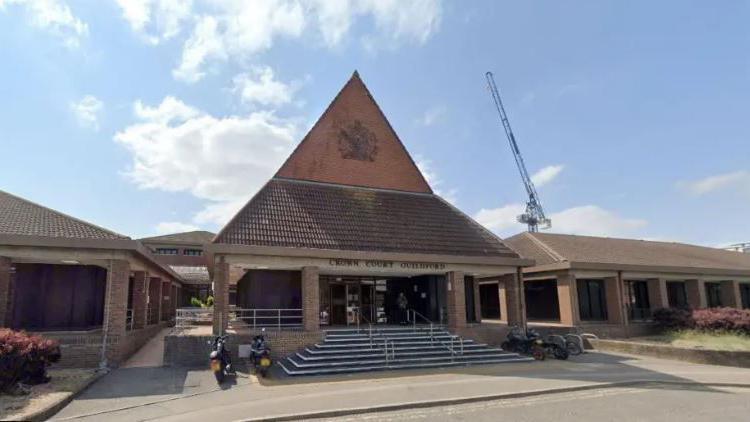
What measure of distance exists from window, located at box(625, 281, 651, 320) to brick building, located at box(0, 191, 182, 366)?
23.4 meters

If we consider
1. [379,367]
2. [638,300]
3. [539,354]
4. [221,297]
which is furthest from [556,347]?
[638,300]

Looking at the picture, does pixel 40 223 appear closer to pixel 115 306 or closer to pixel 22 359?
pixel 115 306

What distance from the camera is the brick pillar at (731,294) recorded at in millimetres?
28125

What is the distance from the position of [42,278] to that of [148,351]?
170 inches

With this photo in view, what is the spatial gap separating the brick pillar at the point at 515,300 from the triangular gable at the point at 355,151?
578 centimetres

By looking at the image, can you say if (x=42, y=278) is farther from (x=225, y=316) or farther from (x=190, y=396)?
(x=190, y=396)

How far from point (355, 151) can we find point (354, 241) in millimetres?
5585

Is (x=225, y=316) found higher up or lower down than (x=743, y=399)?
higher up

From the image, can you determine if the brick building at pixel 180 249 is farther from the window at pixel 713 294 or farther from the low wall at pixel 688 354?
the window at pixel 713 294

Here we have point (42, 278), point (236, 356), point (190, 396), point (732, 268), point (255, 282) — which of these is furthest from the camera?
point (732, 268)

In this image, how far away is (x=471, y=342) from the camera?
16.7 metres

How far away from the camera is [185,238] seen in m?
55.4

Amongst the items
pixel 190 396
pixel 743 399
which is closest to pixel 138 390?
pixel 190 396

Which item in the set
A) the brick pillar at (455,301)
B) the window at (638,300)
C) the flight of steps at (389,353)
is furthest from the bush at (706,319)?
the brick pillar at (455,301)
